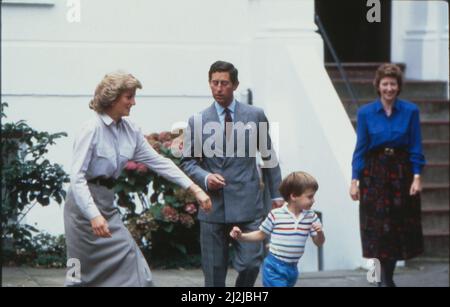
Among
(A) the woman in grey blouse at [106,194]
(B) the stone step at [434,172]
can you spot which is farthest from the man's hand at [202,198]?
(B) the stone step at [434,172]

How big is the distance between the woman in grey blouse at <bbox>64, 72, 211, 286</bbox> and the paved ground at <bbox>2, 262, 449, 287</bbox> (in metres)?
2.29

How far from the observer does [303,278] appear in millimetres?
11578

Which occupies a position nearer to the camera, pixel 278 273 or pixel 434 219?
pixel 278 273

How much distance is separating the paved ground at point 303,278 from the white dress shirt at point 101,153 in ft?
8.12

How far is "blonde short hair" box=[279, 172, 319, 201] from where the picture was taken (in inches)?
323

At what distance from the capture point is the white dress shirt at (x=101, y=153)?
8078mm

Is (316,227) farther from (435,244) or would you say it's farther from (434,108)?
(434,108)

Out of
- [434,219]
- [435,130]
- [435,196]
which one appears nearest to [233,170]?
[434,219]

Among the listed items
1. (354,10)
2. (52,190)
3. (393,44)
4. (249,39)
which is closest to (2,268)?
(52,190)

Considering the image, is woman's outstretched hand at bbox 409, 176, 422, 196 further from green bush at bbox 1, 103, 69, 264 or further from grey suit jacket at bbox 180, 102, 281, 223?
green bush at bbox 1, 103, 69, 264

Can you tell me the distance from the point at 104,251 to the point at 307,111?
4.41 metres

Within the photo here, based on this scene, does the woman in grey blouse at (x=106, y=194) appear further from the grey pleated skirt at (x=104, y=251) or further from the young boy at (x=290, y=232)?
the young boy at (x=290, y=232)

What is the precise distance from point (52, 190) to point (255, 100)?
7.60 ft
